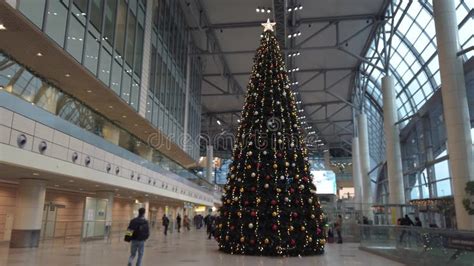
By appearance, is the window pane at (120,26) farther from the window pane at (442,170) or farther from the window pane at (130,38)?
the window pane at (442,170)

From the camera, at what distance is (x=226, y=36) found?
3306 centimetres

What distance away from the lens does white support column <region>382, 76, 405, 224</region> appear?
89.8ft

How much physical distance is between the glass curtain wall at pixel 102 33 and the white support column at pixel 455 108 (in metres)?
15.0

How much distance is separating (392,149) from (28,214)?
75.9ft

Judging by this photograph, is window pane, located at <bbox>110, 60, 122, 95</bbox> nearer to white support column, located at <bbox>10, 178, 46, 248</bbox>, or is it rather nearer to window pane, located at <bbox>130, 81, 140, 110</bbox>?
window pane, located at <bbox>130, 81, 140, 110</bbox>

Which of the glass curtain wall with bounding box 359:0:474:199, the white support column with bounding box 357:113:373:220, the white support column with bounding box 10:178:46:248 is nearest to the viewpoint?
the white support column with bounding box 10:178:46:248

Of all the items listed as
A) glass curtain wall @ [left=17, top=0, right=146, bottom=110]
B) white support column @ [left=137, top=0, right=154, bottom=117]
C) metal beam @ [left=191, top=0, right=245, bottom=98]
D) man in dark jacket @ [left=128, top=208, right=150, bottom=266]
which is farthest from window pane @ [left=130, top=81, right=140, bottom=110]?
man in dark jacket @ [left=128, top=208, right=150, bottom=266]

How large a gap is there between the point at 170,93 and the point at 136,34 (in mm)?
7916

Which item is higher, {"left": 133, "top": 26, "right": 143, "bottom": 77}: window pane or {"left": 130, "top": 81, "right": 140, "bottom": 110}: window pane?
{"left": 133, "top": 26, "right": 143, "bottom": 77}: window pane

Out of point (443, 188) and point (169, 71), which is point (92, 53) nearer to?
point (169, 71)

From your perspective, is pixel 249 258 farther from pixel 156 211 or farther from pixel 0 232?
pixel 156 211

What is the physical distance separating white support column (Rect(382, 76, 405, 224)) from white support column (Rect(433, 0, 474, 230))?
10.5 m

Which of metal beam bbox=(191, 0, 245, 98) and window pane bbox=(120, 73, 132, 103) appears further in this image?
metal beam bbox=(191, 0, 245, 98)

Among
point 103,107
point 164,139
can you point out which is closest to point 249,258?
point 103,107
